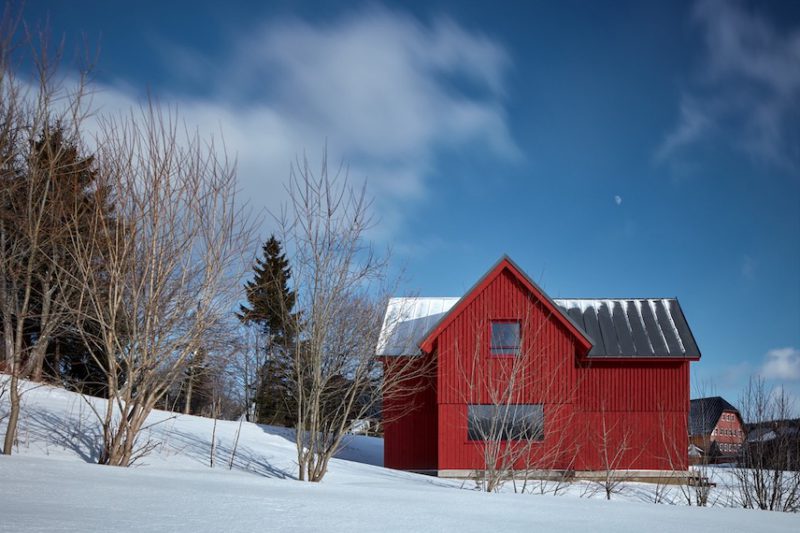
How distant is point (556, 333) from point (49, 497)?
55.5ft

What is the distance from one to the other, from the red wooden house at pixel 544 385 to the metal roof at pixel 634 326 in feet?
0.19

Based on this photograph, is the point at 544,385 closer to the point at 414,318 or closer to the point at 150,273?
the point at 414,318

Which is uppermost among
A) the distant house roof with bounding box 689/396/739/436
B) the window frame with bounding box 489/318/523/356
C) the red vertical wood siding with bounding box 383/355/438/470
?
the window frame with bounding box 489/318/523/356

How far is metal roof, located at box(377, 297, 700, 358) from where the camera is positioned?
20.3 meters

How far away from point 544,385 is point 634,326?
4.63m

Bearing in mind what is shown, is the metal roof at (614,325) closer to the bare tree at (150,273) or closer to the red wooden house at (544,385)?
the red wooden house at (544,385)

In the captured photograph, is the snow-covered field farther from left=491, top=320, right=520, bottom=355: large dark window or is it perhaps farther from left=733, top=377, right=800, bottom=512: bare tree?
left=491, top=320, right=520, bottom=355: large dark window

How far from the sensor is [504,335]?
19797 millimetres

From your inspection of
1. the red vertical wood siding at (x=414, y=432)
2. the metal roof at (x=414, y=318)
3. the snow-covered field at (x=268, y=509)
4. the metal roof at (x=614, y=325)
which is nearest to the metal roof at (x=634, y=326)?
the metal roof at (x=614, y=325)

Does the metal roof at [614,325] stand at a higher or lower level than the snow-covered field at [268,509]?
higher

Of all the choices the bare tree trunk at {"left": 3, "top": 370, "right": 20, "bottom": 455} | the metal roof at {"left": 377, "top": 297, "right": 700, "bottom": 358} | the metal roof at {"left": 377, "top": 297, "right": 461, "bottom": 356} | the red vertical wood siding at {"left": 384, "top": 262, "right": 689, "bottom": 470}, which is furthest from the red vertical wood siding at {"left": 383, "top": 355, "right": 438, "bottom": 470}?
the bare tree trunk at {"left": 3, "top": 370, "right": 20, "bottom": 455}

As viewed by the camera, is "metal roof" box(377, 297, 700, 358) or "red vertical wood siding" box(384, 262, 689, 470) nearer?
"red vertical wood siding" box(384, 262, 689, 470)

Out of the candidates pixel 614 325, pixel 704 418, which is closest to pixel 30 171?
pixel 704 418

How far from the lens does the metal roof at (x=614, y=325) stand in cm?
2033
